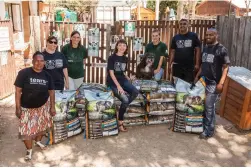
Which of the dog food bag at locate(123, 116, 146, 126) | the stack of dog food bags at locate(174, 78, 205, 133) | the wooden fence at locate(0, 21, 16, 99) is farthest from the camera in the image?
the wooden fence at locate(0, 21, 16, 99)

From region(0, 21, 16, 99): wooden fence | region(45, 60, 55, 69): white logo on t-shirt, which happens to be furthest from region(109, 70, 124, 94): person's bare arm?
region(0, 21, 16, 99): wooden fence

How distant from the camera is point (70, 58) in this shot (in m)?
5.16

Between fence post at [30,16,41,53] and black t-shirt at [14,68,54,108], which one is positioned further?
fence post at [30,16,41,53]

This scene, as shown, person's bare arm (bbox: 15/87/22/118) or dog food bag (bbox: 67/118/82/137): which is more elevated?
person's bare arm (bbox: 15/87/22/118)

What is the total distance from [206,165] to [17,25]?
38.0ft

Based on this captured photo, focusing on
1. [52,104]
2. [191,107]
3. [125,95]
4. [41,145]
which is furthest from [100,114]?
[191,107]

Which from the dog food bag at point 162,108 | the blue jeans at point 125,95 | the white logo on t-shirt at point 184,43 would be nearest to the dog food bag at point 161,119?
the dog food bag at point 162,108

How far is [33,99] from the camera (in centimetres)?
384

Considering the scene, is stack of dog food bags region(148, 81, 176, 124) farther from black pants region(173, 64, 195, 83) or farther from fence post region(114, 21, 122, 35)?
fence post region(114, 21, 122, 35)

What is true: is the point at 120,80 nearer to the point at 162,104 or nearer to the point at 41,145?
the point at 162,104

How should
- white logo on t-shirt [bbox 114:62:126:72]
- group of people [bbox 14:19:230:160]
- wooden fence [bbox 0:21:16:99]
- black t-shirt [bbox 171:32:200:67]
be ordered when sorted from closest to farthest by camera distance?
group of people [bbox 14:19:230:160] < white logo on t-shirt [bbox 114:62:126:72] < black t-shirt [bbox 171:32:200:67] < wooden fence [bbox 0:21:16:99]

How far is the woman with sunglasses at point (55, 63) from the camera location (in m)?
4.59

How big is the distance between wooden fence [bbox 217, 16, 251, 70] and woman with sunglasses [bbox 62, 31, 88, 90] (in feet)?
12.0

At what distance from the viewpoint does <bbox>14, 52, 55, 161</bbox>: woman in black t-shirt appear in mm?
3746
